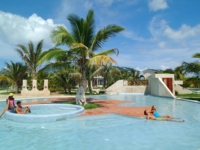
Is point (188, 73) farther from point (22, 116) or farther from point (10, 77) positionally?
point (10, 77)

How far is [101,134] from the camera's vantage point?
6.85 m

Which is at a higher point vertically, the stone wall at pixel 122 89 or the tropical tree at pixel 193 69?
the tropical tree at pixel 193 69

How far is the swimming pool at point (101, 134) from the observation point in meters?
5.66

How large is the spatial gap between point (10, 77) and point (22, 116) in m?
21.7

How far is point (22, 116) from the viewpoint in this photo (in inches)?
350

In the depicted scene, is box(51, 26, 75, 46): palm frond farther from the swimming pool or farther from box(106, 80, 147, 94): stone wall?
box(106, 80, 147, 94): stone wall

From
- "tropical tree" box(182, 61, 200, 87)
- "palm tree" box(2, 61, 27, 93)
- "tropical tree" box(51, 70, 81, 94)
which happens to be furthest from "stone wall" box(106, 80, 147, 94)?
"palm tree" box(2, 61, 27, 93)

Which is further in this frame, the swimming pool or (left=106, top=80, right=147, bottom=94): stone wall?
(left=106, top=80, right=147, bottom=94): stone wall

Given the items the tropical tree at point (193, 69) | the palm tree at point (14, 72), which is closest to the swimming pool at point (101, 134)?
the tropical tree at point (193, 69)

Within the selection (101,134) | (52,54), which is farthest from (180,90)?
(101,134)

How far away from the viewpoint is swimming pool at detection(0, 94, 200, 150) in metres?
5.66

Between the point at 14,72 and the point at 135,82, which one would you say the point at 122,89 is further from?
the point at 14,72

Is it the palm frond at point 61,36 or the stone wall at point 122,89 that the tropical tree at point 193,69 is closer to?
the palm frond at point 61,36

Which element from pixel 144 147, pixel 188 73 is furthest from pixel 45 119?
pixel 188 73
